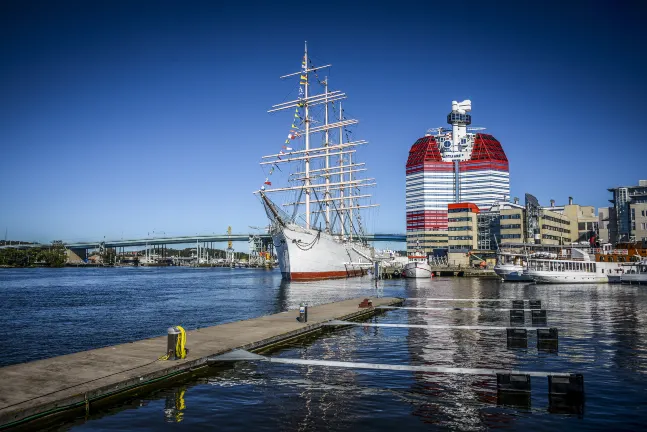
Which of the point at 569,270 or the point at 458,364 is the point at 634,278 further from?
the point at 458,364

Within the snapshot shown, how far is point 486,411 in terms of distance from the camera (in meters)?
12.5

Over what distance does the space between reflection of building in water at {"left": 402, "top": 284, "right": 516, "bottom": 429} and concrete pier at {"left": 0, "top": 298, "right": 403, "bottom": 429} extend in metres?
6.90

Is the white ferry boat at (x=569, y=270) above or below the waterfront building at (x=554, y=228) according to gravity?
below

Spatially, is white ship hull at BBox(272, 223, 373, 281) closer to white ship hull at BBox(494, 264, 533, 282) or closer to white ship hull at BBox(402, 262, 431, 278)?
white ship hull at BBox(402, 262, 431, 278)

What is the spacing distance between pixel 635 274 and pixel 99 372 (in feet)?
266

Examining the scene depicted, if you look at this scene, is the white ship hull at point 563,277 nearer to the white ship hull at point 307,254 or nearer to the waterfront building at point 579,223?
the white ship hull at point 307,254

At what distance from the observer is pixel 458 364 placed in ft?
59.6

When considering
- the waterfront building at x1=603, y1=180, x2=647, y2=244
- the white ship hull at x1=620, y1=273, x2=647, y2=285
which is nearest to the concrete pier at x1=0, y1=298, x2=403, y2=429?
the white ship hull at x1=620, y1=273, x2=647, y2=285

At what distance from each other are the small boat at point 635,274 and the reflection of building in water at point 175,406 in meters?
78.5

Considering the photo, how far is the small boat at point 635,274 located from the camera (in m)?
74.0

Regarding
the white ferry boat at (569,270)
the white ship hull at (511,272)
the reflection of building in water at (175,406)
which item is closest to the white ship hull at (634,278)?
the white ferry boat at (569,270)

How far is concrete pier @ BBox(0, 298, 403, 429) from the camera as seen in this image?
1174 centimetres

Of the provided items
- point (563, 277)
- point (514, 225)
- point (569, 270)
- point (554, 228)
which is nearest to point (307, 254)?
point (563, 277)

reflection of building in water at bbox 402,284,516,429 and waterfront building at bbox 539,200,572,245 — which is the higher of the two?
waterfront building at bbox 539,200,572,245
